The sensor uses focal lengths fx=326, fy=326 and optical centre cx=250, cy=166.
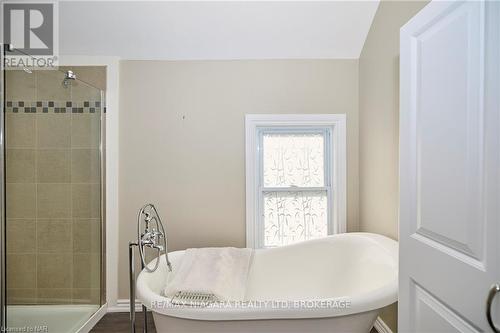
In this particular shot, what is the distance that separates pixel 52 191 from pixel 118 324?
1.10 metres

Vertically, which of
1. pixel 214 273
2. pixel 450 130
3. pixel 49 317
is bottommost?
pixel 49 317

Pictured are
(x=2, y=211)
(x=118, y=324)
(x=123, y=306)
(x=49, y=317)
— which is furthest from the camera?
(x=123, y=306)

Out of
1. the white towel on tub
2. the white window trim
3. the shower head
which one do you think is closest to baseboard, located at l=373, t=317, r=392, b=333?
the white window trim

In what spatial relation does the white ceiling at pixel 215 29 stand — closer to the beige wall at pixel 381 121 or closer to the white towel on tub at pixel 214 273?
the beige wall at pixel 381 121

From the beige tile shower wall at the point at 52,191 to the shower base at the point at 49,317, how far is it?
0.14 feet

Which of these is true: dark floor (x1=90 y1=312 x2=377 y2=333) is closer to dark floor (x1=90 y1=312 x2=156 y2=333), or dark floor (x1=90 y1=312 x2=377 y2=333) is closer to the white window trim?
dark floor (x1=90 y1=312 x2=156 y2=333)

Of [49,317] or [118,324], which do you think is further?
[118,324]

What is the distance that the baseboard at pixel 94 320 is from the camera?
2.31 meters

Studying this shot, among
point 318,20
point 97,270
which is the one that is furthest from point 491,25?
point 97,270

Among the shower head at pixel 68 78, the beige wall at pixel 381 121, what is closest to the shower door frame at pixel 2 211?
→ the shower head at pixel 68 78

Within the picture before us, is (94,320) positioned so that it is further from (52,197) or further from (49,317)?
(52,197)

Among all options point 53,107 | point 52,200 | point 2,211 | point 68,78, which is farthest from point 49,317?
point 68,78

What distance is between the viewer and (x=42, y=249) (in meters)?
2.21

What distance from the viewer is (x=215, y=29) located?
2500 mm
